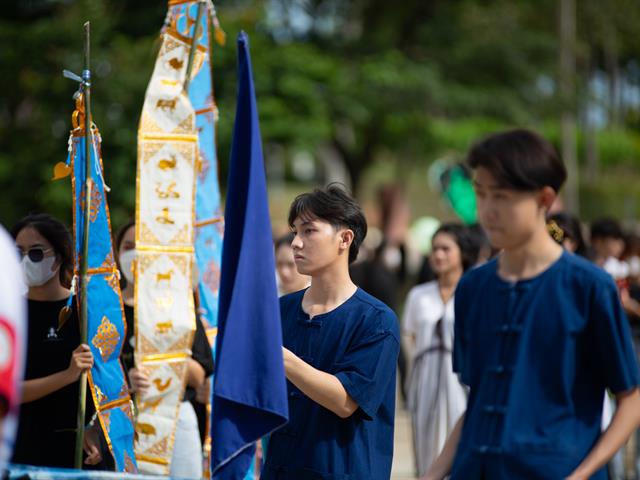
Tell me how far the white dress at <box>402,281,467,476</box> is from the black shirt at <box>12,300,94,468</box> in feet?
10.6

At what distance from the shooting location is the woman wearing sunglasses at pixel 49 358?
15.0ft

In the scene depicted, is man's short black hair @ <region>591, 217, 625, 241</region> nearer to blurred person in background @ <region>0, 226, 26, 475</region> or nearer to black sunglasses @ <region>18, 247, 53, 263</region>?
black sunglasses @ <region>18, 247, 53, 263</region>

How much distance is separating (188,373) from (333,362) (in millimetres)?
1577

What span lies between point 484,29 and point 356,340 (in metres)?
20.6

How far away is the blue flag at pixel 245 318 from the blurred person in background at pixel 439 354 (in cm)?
390

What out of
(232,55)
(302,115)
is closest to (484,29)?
(302,115)

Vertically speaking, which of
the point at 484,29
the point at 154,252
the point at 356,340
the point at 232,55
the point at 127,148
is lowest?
the point at 356,340

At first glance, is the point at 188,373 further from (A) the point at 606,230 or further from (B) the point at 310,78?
(B) the point at 310,78

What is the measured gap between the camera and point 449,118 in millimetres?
22781

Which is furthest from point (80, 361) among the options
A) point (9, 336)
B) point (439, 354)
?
point (439, 354)

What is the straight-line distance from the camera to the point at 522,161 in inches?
124

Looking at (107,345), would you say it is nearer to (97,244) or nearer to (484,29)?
(97,244)

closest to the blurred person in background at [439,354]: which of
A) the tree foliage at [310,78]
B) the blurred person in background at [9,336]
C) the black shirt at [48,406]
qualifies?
the black shirt at [48,406]

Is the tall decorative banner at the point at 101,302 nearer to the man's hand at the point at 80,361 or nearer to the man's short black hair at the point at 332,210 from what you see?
the man's hand at the point at 80,361
